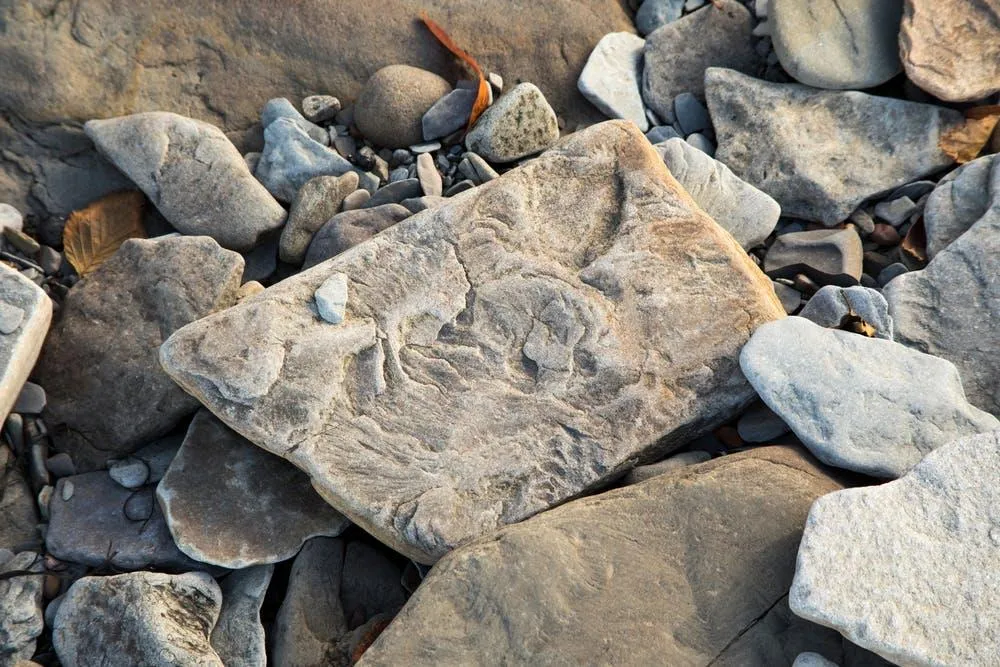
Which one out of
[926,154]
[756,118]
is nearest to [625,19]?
[756,118]

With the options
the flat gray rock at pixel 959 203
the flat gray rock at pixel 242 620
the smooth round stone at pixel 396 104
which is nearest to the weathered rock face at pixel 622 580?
the flat gray rock at pixel 242 620

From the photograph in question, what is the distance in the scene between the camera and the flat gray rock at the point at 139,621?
2.03 m

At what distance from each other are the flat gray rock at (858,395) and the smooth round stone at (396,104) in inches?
65.5

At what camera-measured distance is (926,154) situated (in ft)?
9.98

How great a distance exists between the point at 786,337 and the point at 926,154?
4.37ft

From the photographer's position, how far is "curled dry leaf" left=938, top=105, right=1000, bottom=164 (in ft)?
10.0

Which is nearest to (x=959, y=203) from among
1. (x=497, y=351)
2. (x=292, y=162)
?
(x=497, y=351)

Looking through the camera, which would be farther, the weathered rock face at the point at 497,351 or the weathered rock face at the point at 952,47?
the weathered rock face at the point at 952,47

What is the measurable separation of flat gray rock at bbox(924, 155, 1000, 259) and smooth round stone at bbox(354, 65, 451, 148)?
193cm

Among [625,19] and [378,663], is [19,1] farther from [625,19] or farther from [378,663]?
[378,663]

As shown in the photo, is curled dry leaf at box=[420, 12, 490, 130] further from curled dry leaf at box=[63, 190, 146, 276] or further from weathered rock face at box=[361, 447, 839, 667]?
weathered rock face at box=[361, 447, 839, 667]

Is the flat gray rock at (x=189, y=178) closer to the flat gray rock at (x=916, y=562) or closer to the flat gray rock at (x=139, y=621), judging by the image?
the flat gray rock at (x=139, y=621)

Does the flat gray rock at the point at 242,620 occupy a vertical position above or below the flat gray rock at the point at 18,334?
below

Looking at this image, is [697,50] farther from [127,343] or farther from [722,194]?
[127,343]
